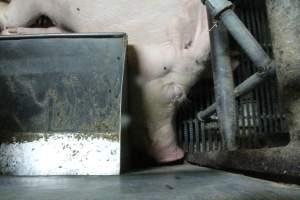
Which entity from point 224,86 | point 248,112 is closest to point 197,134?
point 248,112

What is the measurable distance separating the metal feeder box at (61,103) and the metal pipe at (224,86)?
1.10ft

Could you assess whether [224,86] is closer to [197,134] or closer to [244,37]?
[244,37]

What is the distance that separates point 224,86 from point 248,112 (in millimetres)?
366

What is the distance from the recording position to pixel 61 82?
3.87 feet

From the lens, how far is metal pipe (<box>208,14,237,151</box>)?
1.08m

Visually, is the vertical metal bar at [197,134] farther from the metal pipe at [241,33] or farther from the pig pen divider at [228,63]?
the metal pipe at [241,33]

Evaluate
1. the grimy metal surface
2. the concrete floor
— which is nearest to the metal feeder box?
the grimy metal surface

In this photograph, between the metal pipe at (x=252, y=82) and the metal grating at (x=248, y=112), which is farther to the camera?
the metal grating at (x=248, y=112)

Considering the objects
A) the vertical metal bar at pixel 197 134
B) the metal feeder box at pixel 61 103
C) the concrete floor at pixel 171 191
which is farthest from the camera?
the vertical metal bar at pixel 197 134

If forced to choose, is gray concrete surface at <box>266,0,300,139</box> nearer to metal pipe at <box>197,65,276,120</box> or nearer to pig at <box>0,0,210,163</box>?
metal pipe at <box>197,65,276,120</box>

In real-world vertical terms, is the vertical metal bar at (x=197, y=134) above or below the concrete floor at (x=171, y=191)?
above

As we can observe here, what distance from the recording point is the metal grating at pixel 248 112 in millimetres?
1367

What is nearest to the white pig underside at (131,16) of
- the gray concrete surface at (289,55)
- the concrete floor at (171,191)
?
the gray concrete surface at (289,55)

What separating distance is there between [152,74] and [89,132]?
1.29 ft
